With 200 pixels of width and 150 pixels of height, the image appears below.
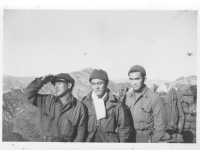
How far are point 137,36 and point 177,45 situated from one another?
1.99 ft

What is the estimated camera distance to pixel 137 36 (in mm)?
4863

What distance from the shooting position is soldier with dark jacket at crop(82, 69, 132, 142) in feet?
15.6

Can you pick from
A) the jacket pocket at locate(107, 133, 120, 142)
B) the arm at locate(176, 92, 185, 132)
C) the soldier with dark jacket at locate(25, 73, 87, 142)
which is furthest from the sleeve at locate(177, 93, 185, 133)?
the soldier with dark jacket at locate(25, 73, 87, 142)

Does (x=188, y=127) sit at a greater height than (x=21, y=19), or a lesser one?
lesser

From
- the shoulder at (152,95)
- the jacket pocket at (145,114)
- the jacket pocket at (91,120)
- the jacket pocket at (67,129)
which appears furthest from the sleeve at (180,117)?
the jacket pocket at (67,129)

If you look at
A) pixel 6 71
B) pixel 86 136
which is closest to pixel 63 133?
pixel 86 136

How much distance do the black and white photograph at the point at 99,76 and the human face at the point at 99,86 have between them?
0.6 inches

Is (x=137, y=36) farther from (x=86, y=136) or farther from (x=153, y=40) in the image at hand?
(x=86, y=136)

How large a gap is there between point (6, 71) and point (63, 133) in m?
1.24

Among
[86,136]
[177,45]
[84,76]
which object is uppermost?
[177,45]

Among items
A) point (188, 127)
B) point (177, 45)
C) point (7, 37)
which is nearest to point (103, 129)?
point (188, 127)

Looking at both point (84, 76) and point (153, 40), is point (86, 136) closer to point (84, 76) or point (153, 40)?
point (84, 76)

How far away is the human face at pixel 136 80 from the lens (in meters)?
4.83
